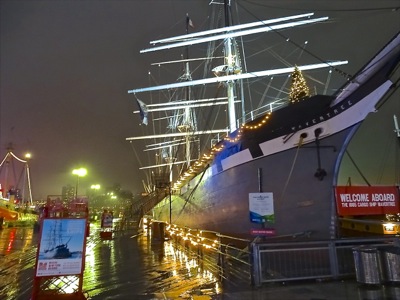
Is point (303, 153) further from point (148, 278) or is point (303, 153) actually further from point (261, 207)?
point (148, 278)

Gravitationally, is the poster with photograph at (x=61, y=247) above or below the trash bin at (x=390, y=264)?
above

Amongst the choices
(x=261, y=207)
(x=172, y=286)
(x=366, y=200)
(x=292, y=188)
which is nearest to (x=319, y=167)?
(x=292, y=188)

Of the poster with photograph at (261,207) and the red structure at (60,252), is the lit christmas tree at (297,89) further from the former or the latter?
the red structure at (60,252)

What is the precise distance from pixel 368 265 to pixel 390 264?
0.61 meters

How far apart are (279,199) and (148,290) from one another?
6.29 metres

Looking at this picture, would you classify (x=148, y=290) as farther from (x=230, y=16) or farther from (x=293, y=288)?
(x=230, y=16)

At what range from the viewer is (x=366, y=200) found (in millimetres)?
10344

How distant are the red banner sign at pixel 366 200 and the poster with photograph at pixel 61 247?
7.68 metres

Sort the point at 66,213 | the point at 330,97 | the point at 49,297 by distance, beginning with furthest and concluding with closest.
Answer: the point at 330,97, the point at 66,213, the point at 49,297

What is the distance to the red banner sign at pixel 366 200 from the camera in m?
10.2

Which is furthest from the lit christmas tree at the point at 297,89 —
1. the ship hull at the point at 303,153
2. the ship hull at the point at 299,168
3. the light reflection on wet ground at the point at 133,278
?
the light reflection on wet ground at the point at 133,278

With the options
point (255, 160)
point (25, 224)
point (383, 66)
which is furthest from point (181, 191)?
point (25, 224)

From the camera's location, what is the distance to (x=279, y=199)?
1162cm

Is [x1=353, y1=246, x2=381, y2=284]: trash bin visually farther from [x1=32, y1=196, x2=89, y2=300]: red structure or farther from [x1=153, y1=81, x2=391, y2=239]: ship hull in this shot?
[x1=32, y1=196, x2=89, y2=300]: red structure
